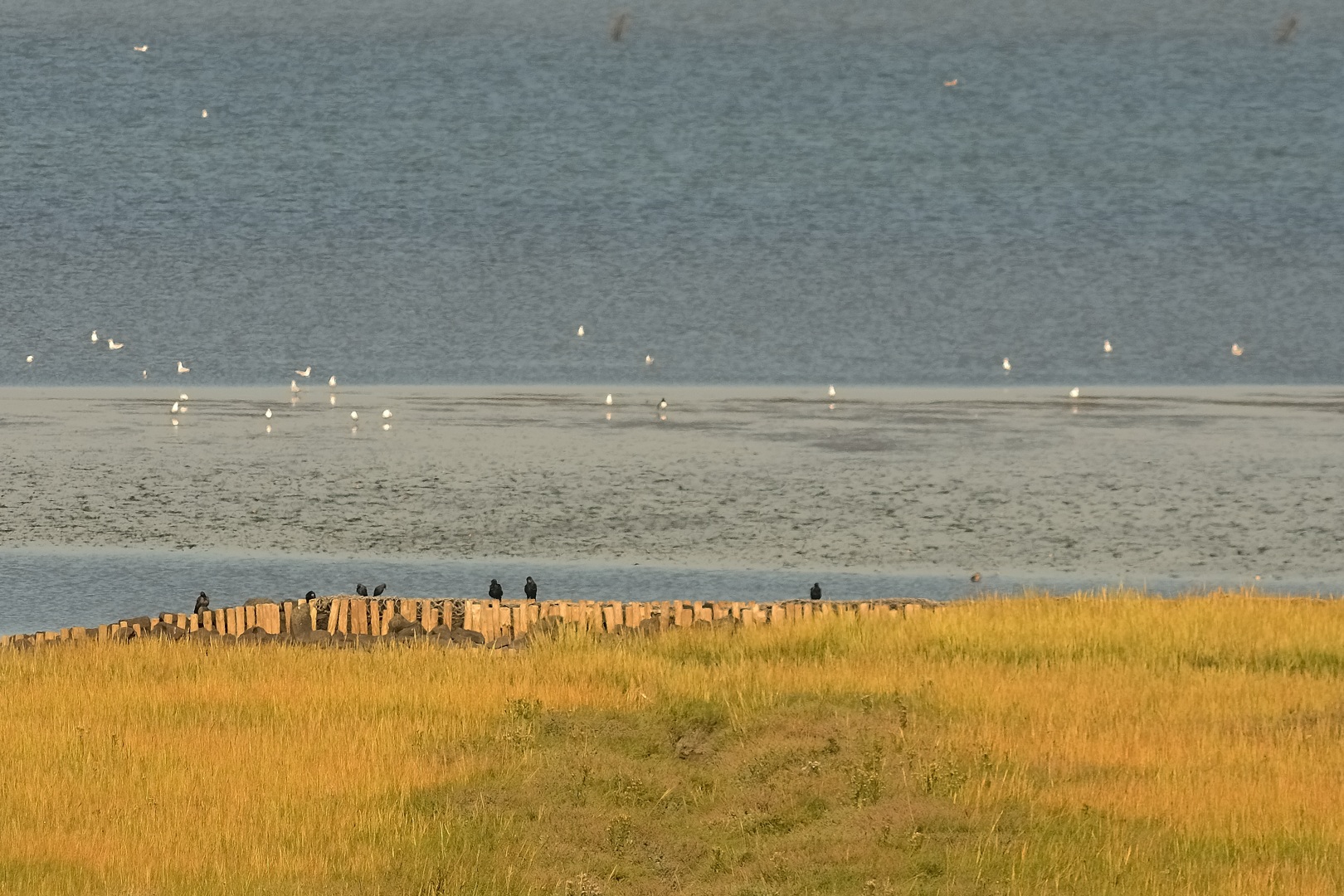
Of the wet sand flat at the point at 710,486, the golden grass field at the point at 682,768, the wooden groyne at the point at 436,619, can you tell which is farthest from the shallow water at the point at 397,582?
the golden grass field at the point at 682,768

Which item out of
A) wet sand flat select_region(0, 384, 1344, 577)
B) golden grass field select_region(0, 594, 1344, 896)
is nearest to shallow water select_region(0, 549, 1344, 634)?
wet sand flat select_region(0, 384, 1344, 577)

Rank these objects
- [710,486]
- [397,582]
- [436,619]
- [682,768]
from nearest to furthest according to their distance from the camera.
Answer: [682,768] → [436,619] → [397,582] → [710,486]

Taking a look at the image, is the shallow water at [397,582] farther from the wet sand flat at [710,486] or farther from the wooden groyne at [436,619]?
the wooden groyne at [436,619]

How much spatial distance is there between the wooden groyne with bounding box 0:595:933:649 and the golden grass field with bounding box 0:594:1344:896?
1580 mm

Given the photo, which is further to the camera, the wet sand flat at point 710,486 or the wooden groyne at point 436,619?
the wet sand flat at point 710,486

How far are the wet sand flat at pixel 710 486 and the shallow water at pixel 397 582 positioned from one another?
190 centimetres

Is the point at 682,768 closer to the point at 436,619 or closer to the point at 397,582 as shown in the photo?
the point at 436,619

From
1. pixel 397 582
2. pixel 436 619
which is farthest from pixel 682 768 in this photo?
pixel 397 582

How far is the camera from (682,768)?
13.1 metres

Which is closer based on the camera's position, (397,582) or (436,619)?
(436,619)

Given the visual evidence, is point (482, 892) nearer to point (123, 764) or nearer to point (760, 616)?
point (123, 764)

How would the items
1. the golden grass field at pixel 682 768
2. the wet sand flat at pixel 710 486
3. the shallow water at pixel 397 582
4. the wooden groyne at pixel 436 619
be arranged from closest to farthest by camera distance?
the golden grass field at pixel 682 768, the wooden groyne at pixel 436 619, the shallow water at pixel 397 582, the wet sand flat at pixel 710 486

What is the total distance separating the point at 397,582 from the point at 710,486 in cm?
1888

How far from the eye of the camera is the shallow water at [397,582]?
29312 millimetres
